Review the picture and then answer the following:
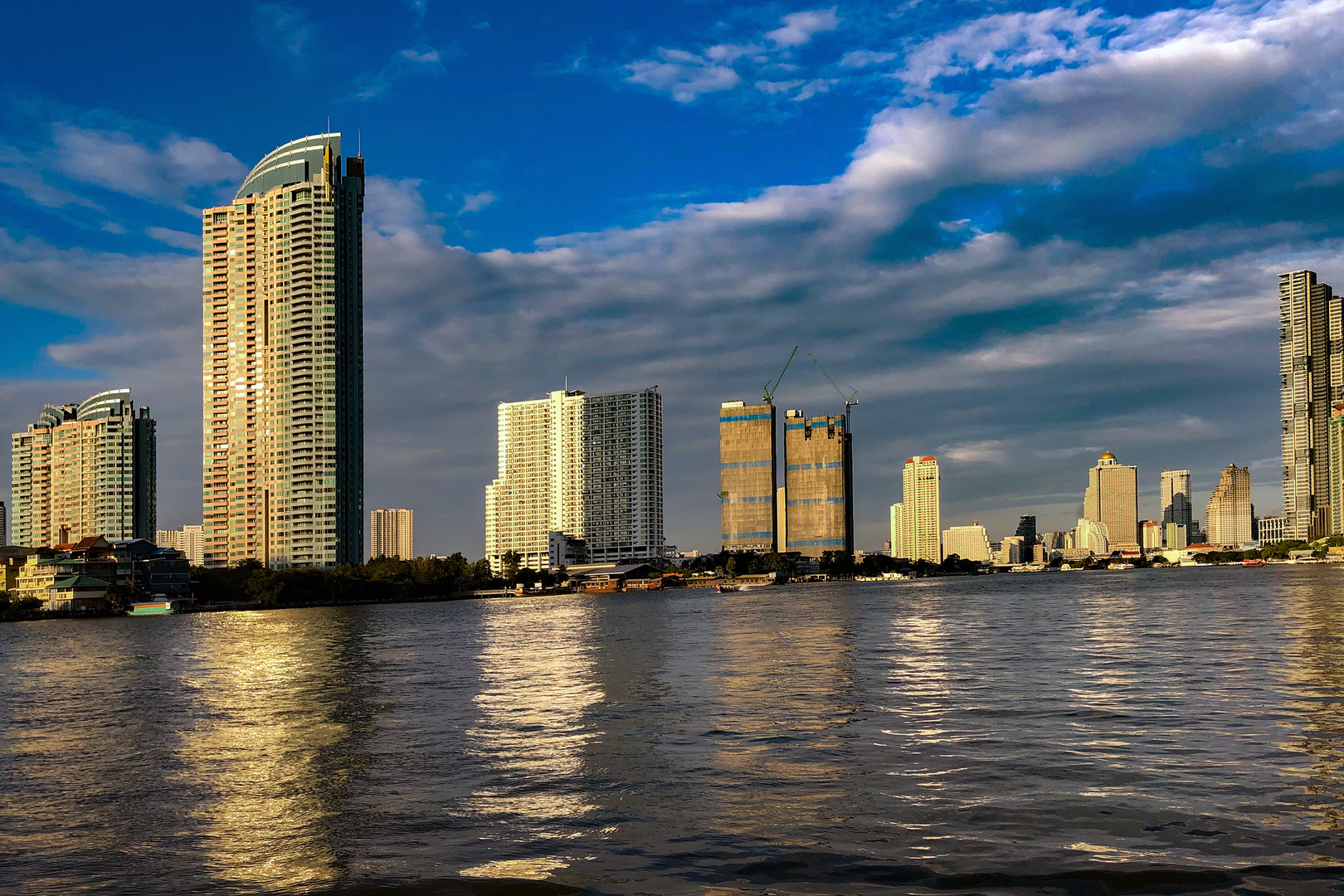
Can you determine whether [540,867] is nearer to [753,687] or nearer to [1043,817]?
[1043,817]

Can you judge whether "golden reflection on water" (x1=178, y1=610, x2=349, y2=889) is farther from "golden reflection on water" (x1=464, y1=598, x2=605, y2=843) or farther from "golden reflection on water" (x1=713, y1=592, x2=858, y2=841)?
"golden reflection on water" (x1=713, y1=592, x2=858, y2=841)

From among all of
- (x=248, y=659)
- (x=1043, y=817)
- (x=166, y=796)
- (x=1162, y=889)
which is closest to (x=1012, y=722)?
(x=1043, y=817)

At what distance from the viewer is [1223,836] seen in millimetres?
18250

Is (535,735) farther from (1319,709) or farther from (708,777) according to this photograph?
(1319,709)

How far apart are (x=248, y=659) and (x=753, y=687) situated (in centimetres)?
4573

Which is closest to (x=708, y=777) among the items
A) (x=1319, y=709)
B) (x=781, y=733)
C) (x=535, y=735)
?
(x=781, y=733)

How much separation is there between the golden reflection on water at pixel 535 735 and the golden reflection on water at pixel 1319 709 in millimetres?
15106

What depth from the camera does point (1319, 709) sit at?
31.7 m

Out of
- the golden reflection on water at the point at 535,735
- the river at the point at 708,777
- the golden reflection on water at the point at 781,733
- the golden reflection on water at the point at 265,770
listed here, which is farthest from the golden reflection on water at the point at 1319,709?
the golden reflection on water at the point at 265,770

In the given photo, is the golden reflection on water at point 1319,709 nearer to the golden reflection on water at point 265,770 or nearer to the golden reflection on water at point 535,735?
the golden reflection on water at point 535,735

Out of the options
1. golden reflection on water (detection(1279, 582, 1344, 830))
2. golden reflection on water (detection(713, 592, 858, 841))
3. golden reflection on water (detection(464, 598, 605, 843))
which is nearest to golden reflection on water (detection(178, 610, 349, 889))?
golden reflection on water (detection(464, 598, 605, 843))

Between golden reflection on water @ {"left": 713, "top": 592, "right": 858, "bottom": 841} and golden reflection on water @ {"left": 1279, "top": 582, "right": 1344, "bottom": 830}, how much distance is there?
→ 9378 millimetres

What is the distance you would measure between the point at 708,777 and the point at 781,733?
21.8ft

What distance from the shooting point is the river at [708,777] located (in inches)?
695
